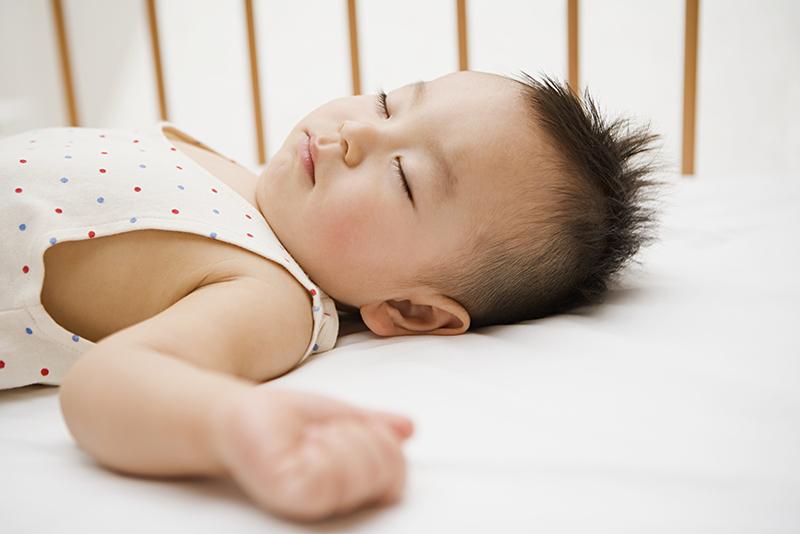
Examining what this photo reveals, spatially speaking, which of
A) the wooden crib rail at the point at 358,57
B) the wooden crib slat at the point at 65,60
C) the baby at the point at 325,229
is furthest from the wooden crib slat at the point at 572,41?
the wooden crib slat at the point at 65,60

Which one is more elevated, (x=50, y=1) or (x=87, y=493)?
(x=50, y=1)

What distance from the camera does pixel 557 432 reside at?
19.9 inches

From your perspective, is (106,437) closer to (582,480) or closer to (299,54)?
(582,480)

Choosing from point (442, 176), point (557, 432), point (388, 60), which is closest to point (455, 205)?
point (442, 176)

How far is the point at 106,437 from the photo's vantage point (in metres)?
0.46

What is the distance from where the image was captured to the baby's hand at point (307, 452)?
0.37 meters

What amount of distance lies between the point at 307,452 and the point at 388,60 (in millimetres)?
1870

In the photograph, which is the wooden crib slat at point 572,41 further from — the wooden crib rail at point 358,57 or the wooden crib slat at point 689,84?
the wooden crib slat at point 689,84

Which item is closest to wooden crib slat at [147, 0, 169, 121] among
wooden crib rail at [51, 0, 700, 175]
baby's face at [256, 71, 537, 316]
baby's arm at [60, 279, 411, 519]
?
wooden crib rail at [51, 0, 700, 175]

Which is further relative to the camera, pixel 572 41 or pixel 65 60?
pixel 65 60

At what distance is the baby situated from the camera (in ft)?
2.19

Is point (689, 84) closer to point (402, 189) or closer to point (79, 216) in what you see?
point (402, 189)

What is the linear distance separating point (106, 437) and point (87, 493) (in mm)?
36

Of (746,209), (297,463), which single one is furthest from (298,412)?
(746,209)
